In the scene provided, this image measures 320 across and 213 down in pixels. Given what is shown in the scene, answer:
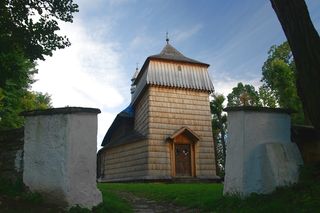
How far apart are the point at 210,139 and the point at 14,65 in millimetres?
15303

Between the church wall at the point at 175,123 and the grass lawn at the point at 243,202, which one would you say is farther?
the church wall at the point at 175,123

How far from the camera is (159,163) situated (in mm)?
21609

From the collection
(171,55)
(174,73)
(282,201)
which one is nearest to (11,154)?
(282,201)

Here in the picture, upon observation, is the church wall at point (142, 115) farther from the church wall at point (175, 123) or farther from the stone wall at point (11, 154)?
the stone wall at point (11, 154)

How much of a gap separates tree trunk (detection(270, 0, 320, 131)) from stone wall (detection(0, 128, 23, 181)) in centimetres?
595

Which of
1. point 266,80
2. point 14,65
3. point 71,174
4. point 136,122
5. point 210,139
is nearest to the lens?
point 71,174

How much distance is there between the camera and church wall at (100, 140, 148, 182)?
2212 cm

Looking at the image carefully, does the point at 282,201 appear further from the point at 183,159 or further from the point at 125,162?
the point at 125,162

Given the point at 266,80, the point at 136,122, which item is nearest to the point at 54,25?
the point at 136,122

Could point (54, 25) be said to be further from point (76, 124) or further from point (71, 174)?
point (71, 174)

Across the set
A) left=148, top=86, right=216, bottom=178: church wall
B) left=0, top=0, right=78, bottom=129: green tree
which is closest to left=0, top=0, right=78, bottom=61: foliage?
left=0, top=0, right=78, bottom=129: green tree

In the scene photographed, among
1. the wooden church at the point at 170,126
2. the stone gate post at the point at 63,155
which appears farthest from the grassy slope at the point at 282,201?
the wooden church at the point at 170,126

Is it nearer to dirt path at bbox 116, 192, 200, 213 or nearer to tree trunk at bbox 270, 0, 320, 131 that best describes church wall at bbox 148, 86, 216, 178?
dirt path at bbox 116, 192, 200, 213

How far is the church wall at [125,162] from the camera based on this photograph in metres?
22.1
